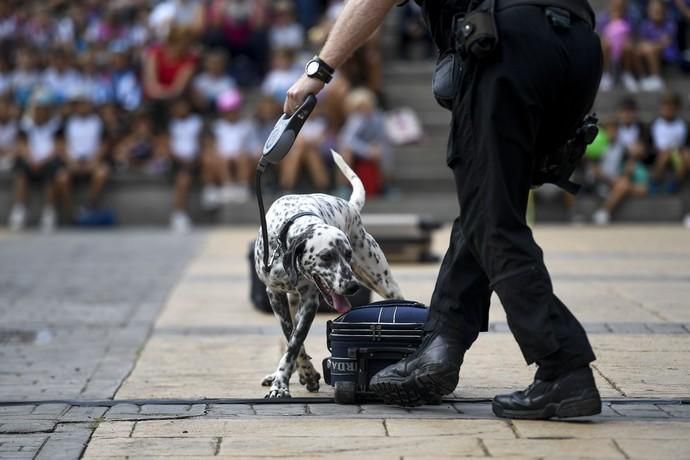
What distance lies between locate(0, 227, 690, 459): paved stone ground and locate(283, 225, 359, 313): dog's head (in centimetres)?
49

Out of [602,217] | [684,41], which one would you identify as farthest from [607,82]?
[602,217]

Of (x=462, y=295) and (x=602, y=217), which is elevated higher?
(x=462, y=295)

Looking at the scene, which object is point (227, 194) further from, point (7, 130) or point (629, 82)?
point (629, 82)

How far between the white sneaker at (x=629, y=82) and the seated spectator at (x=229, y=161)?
5.41m

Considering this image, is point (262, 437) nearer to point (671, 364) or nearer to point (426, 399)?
point (426, 399)

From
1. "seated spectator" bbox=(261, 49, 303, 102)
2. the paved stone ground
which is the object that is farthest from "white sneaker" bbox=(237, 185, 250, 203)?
the paved stone ground

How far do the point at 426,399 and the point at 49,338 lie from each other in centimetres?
350

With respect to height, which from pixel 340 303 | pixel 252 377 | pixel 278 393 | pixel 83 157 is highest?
pixel 340 303

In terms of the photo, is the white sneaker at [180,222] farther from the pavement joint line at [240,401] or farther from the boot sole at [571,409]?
the boot sole at [571,409]

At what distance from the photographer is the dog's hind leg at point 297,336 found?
5.80 m

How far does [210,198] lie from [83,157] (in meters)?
A: 2.00

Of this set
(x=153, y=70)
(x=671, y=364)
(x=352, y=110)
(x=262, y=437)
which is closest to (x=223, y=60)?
(x=153, y=70)

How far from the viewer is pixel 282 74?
19109 millimetres

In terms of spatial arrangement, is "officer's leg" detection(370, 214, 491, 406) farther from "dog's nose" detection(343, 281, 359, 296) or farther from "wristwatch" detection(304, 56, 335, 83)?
"wristwatch" detection(304, 56, 335, 83)
